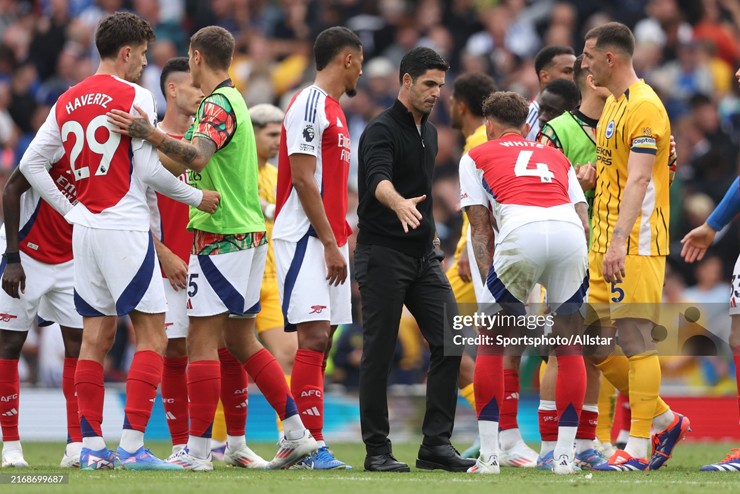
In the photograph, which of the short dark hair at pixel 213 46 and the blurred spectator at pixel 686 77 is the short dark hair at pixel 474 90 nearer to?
the short dark hair at pixel 213 46

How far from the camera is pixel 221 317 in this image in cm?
831

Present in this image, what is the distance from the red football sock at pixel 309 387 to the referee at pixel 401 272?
36 cm

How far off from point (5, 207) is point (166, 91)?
1539 mm

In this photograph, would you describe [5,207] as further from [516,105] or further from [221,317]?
[516,105]

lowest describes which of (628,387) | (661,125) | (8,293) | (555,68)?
(628,387)

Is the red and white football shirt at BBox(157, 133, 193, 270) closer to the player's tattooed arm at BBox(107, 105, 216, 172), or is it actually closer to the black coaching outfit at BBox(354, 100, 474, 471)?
the player's tattooed arm at BBox(107, 105, 216, 172)

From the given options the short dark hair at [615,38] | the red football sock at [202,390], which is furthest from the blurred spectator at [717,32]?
the red football sock at [202,390]

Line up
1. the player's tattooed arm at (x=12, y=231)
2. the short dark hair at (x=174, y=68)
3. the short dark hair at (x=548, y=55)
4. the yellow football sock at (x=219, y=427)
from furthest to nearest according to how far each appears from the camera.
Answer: the short dark hair at (x=548, y=55) → the yellow football sock at (x=219, y=427) → the short dark hair at (x=174, y=68) → the player's tattooed arm at (x=12, y=231)

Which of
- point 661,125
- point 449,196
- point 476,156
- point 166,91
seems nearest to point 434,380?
point 476,156

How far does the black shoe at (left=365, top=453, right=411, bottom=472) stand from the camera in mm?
8180

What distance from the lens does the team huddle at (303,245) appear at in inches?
310

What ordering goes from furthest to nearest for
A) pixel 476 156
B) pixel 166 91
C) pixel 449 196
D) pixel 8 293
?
pixel 449 196 → pixel 166 91 → pixel 8 293 → pixel 476 156

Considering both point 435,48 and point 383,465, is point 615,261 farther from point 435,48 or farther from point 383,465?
point 435,48

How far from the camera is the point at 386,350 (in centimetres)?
827
